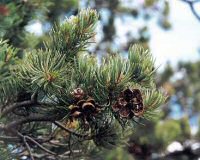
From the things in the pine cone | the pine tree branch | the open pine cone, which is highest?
the pine tree branch

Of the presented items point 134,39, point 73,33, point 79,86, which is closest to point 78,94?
point 79,86

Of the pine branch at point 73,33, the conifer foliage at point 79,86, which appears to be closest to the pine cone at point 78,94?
the conifer foliage at point 79,86

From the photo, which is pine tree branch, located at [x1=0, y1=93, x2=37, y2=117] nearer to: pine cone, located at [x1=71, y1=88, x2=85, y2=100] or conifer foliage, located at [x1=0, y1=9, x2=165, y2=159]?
conifer foliage, located at [x1=0, y1=9, x2=165, y2=159]

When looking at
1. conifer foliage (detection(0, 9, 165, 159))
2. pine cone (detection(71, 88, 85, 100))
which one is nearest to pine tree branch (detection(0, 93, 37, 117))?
conifer foliage (detection(0, 9, 165, 159))

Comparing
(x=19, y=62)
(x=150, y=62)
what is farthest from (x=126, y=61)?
(x=19, y=62)

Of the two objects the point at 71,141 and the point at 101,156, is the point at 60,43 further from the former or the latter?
the point at 101,156

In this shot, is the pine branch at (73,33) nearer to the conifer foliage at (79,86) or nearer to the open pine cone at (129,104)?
the conifer foliage at (79,86)

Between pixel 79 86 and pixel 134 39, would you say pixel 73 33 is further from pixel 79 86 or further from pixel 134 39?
pixel 134 39
